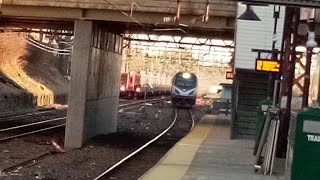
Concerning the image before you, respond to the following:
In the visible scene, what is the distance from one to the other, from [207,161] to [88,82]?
1009 centimetres

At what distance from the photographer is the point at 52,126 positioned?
33.7 metres

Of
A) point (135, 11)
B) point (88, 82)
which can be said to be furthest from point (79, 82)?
point (135, 11)

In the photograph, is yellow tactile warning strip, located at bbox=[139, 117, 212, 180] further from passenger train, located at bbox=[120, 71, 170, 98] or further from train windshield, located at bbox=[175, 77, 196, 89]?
passenger train, located at bbox=[120, 71, 170, 98]

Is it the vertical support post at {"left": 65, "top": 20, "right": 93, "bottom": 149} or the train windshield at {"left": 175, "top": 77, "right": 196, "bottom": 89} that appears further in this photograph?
the train windshield at {"left": 175, "top": 77, "right": 196, "bottom": 89}

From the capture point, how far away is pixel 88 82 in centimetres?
2648

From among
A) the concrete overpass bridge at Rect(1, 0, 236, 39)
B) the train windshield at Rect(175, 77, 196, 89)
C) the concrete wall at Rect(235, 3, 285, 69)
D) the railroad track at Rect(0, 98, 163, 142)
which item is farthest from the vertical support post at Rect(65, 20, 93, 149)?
the train windshield at Rect(175, 77, 196, 89)

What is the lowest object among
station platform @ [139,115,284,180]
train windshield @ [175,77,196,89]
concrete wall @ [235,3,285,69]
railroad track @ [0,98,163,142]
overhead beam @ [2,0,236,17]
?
railroad track @ [0,98,163,142]

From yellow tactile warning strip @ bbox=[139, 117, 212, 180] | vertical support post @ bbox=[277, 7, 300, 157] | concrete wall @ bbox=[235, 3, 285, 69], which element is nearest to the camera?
yellow tactile warning strip @ bbox=[139, 117, 212, 180]

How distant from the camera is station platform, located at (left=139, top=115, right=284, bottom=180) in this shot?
14.4 m

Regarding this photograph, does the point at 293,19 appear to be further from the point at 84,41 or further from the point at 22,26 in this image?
the point at 22,26

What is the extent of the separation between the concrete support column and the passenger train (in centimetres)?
4350

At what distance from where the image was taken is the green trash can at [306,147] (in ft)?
31.9

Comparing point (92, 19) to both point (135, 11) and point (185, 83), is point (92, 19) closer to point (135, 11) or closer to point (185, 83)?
point (135, 11)

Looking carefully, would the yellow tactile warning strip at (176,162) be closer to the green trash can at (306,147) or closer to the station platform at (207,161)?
the station platform at (207,161)
